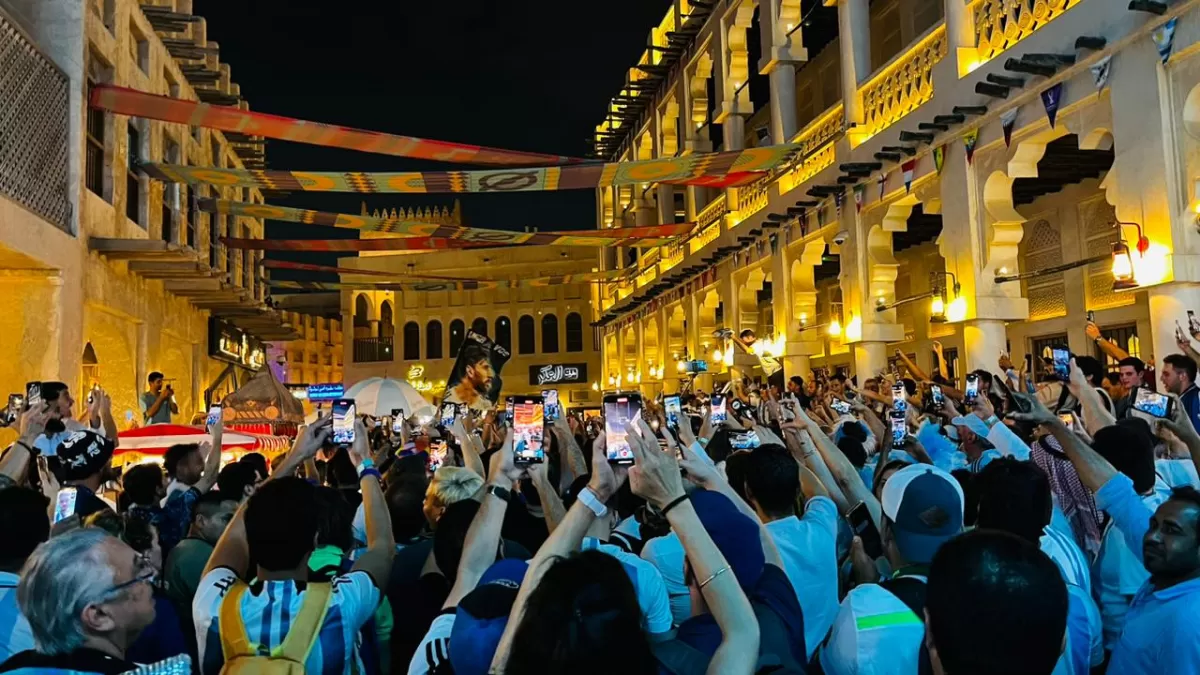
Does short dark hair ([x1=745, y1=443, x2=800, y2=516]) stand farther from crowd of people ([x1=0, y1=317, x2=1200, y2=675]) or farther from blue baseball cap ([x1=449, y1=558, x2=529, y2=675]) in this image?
blue baseball cap ([x1=449, y1=558, x2=529, y2=675])

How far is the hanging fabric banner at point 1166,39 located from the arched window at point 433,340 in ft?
123

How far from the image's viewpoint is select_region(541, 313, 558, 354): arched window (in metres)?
43.2

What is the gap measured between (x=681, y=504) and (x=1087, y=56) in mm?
9192

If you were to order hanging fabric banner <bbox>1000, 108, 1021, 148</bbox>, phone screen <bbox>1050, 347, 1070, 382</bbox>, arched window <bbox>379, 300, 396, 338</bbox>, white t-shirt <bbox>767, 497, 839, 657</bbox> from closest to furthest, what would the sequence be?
white t-shirt <bbox>767, 497, 839, 657</bbox>, phone screen <bbox>1050, 347, 1070, 382</bbox>, hanging fabric banner <bbox>1000, 108, 1021, 148</bbox>, arched window <bbox>379, 300, 396, 338</bbox>

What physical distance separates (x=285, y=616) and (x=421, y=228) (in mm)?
16239

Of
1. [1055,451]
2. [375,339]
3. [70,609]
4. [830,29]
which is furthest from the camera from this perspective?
[375,339]

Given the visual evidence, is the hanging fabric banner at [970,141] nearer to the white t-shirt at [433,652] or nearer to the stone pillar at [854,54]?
the stone pillar at [854,54]

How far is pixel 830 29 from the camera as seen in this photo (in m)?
19.6

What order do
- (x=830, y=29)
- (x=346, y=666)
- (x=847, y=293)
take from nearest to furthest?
(x=346, y=666)
(x=847, y=293)
(x=830, y=29)

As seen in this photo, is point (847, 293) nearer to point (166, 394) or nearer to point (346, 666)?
point (166, 394)

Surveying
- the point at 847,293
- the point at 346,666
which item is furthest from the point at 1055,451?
the point at 847,293

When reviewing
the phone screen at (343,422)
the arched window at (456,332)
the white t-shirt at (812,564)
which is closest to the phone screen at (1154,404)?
the white t-shirt at (812,564)

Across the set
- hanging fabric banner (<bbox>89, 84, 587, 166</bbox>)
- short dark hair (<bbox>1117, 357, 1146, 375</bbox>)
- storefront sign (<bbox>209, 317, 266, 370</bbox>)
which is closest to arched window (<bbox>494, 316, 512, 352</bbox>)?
storefront sign (<bbox>209, 317, 266, 370</bbox>)

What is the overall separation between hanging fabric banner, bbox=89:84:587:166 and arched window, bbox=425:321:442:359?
30592 mm
